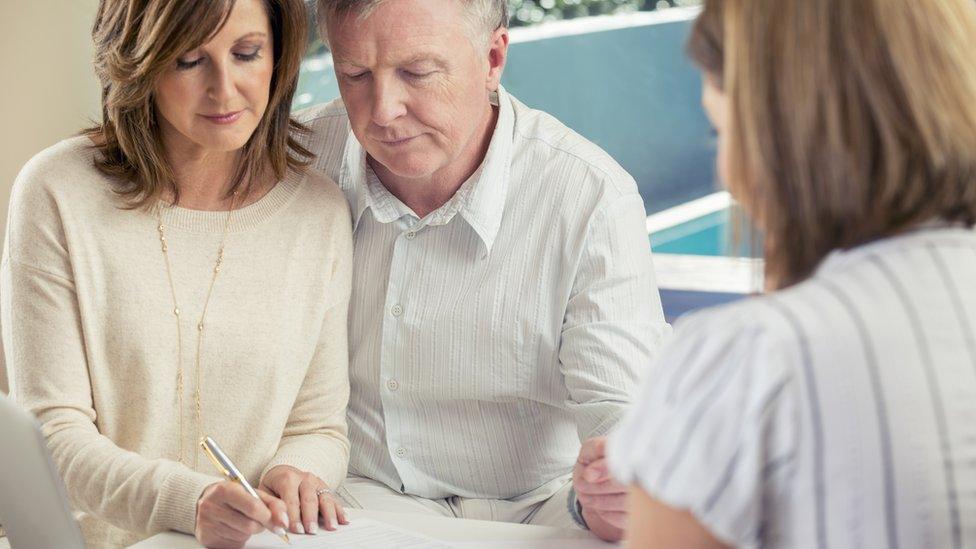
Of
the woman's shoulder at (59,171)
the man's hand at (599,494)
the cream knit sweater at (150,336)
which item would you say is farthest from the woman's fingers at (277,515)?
the woman's shoulder at (59,171)

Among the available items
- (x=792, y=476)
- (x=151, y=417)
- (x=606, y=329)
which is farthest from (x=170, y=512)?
(x=792, y=476)

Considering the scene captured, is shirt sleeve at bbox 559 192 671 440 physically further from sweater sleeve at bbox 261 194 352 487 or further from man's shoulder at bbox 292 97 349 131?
man's shoulder at bbox 292 97 349 131

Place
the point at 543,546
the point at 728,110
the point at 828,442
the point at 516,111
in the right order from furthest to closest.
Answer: the point at 516,111, the point at 543,546, the point at 728,110, the point at 828,442

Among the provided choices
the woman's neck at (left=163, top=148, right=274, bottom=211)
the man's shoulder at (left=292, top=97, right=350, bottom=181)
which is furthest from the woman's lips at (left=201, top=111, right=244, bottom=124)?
the man's shoulder at (left=292, top=97, right=350, bottom=181)

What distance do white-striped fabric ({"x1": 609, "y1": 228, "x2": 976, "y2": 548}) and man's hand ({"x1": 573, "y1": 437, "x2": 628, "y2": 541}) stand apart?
2.10 ft

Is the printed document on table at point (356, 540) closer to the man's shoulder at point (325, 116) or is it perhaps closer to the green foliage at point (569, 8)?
the man's shoulder at point (325, 116)

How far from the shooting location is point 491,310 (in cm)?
188

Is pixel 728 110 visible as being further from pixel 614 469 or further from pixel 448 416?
pixel 448 416

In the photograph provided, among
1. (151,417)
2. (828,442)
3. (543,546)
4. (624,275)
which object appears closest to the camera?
(828,442)

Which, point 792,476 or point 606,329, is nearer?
point 792,476

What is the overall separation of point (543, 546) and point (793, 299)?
0.72 metres

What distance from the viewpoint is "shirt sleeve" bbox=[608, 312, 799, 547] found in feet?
2.53

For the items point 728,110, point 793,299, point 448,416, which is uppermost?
point 728,110

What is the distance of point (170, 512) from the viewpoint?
150 cm
